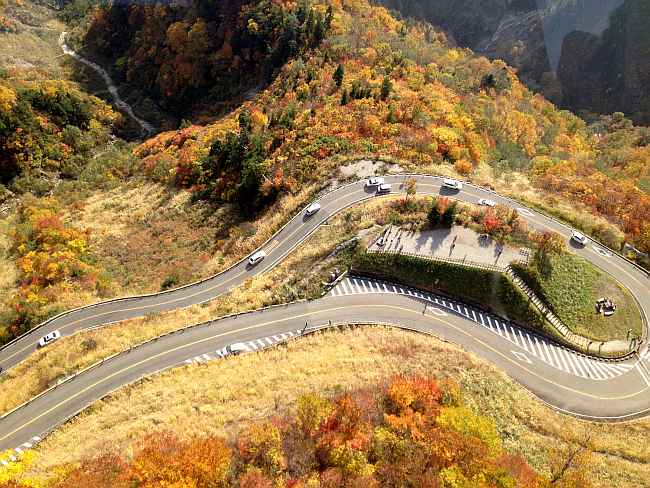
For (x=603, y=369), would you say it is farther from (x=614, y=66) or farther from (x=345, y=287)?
(x=614, y=66)

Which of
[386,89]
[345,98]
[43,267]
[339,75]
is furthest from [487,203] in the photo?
[43,267]

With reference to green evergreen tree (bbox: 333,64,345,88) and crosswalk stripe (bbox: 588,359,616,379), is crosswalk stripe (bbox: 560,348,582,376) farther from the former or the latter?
green evergreen tree (bbox: 333,64,345,88)

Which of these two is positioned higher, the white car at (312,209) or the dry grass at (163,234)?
the white car at (312,209)

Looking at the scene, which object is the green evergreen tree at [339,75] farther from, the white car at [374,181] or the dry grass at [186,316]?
the dry grass at [186,316]

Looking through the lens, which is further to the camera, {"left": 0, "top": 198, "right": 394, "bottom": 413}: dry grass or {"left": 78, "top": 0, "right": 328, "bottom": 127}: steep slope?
{"left": 78, "top": 0, "right": 328, "bottom": 127}: steep slope

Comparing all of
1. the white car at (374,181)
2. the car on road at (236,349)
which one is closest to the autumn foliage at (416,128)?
the white car at (374,181)

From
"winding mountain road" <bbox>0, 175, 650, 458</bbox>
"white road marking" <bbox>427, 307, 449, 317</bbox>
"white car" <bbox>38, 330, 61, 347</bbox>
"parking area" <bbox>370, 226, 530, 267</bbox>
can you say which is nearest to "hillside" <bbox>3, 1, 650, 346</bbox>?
"white car" <bbox>38, 330, 61, 347</bbox>

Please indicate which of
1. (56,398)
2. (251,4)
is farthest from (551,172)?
(251,4)
